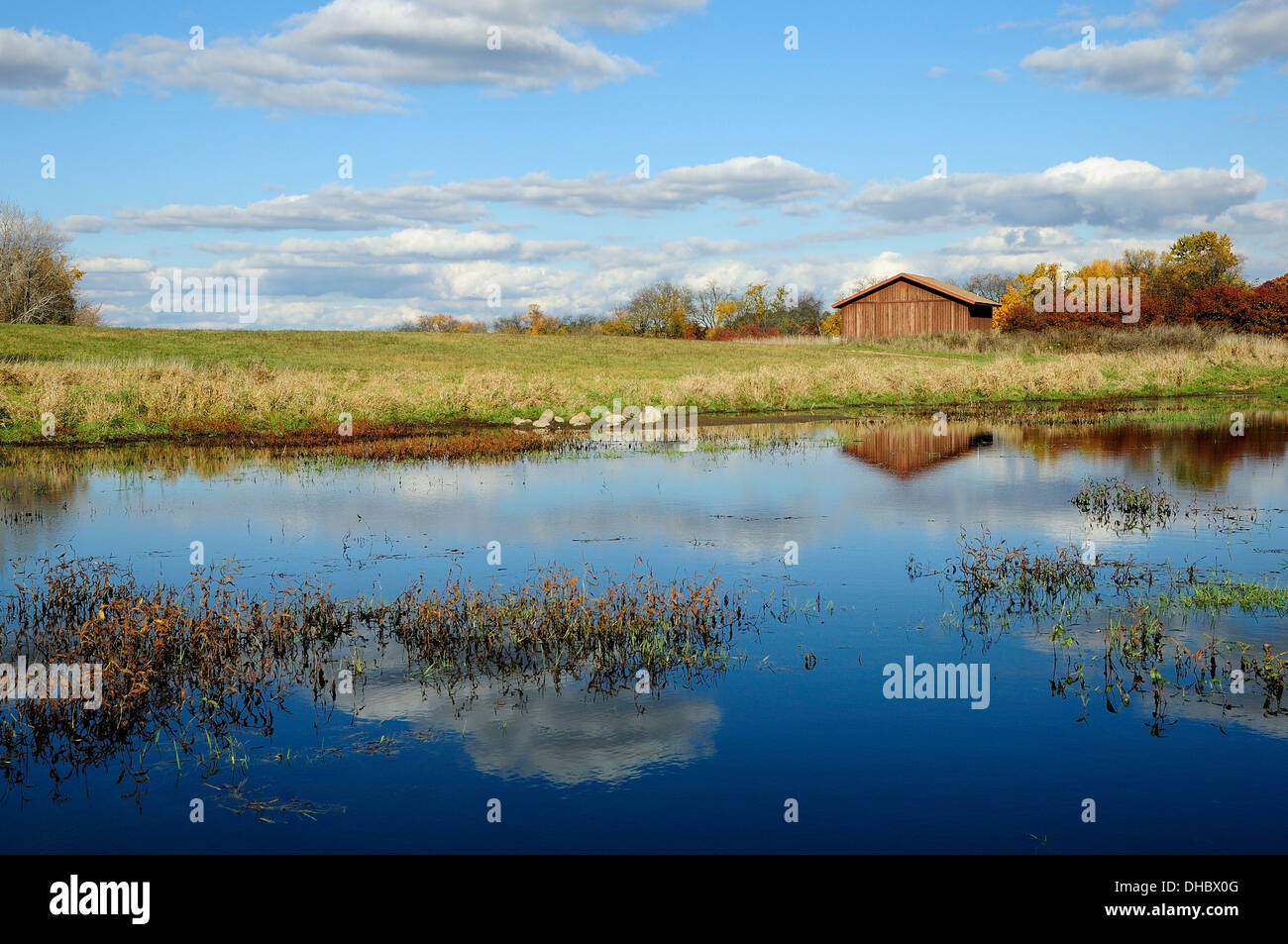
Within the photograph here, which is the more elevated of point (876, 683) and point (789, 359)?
point (789, 359)

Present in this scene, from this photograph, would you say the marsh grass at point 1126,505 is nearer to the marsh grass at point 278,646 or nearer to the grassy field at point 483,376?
the marsh grass at point 278,646

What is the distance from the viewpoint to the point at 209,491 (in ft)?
66.0

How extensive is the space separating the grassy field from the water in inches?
647

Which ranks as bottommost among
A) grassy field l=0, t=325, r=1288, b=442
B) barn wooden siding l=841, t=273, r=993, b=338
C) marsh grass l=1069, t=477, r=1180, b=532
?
marsh grass l=1069, t=477, r=1180, b=532

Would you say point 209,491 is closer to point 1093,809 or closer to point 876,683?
point 876,683

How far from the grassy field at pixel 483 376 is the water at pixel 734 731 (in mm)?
16446

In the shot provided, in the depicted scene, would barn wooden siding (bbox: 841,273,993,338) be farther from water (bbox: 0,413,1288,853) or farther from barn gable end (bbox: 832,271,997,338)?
water (bbox: 0,413,1288,853)

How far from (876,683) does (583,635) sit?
2.77 m

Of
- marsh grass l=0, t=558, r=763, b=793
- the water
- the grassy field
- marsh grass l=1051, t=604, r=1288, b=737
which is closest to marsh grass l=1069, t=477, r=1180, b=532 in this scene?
the water

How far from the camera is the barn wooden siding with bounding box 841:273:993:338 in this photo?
85.1 meters

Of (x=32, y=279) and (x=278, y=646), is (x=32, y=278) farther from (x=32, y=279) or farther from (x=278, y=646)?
(x=278, y=646)

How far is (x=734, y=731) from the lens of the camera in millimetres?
8109

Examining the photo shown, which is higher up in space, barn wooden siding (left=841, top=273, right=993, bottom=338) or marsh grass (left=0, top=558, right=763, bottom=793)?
barn wooden siding (left=841, top=273, right=993, bottom=338)
